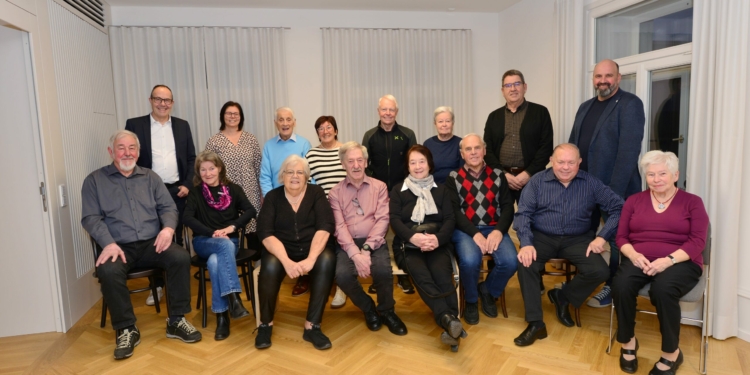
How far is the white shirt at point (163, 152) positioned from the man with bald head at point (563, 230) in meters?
2.94

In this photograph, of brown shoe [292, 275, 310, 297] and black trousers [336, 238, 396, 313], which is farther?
brown shoe [292, 275, 310, 297]

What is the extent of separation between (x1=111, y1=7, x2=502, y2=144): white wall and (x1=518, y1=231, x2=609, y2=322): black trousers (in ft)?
10.1

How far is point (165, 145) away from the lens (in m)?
4.09

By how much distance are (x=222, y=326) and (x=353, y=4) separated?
13.0ft

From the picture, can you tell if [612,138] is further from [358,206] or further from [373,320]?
[373,320]

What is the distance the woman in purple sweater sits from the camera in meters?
2.68

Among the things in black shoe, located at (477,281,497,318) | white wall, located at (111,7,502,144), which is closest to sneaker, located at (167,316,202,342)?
black shoe, located at (477,281,497,318)

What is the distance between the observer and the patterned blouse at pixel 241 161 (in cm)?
418

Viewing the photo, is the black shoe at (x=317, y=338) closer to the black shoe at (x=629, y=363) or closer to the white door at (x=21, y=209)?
the black shoe at (x=629, y=363)

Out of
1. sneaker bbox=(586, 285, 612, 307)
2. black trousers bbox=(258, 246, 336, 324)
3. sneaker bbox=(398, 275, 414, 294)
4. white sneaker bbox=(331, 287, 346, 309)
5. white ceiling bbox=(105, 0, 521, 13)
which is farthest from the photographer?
white ceiling bbox=(105, 0, 521, 13)

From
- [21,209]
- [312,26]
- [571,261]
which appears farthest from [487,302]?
[312,26]

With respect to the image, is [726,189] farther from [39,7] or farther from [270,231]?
[39,7]

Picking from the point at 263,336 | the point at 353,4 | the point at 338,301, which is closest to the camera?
the point at 263,336

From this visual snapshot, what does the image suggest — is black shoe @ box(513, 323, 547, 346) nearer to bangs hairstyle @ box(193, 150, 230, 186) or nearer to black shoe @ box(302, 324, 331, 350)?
black shoe @ box(302, 324, 331, 350)
